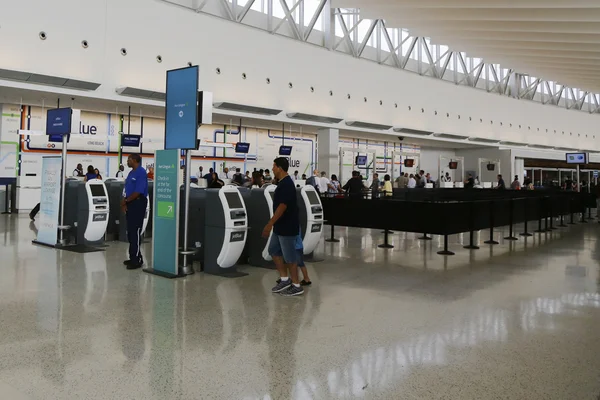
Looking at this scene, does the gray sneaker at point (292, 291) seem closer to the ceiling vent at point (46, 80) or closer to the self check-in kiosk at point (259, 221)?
the self check-in kiosk at point (259, 221)

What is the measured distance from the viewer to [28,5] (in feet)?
42.0

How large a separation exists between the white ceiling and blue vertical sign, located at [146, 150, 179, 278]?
8.87m

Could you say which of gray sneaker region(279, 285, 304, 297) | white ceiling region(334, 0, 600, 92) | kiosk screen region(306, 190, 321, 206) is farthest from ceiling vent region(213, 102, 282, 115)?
gray sneaker region(279, 285, 304, 297)

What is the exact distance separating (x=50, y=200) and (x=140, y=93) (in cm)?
686

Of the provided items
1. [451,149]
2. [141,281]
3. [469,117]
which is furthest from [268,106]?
[451,149]

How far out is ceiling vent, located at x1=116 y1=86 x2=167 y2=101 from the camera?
46.8 ft

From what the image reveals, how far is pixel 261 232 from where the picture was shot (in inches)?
268

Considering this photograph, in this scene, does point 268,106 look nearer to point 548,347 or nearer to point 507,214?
point 507,214

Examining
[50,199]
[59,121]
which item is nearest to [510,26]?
[59,121]

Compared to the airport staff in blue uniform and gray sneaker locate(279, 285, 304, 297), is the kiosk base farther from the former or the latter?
gray sneaker locate(279, 285, 304, 297)

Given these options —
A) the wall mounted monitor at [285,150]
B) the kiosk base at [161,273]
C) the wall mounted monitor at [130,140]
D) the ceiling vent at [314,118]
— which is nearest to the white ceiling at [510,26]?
the ceiling vent at [314,118]

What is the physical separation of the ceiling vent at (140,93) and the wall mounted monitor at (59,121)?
576 centimetres

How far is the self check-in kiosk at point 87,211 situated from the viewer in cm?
833

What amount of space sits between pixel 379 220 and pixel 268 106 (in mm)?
10983
